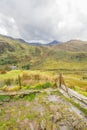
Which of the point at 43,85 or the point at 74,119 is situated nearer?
the point at 74,119

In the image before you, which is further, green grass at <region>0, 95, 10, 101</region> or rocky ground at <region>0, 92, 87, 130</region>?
green grass at <region>0, 95, 10, 101</region>

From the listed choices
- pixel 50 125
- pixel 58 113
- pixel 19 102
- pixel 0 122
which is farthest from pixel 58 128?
pixel 19 102

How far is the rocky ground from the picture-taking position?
1029 centimetres

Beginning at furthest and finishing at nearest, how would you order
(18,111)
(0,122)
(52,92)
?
1. (52,92)
2. (18,111)
3. (0,122)

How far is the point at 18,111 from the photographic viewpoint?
559 inches

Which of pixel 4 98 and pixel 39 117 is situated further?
pixel 4 98

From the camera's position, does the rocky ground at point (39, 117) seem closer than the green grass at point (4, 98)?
Yes

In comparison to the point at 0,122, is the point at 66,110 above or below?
above

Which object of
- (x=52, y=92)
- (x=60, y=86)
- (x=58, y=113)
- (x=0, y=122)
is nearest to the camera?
(x=58, y=113)

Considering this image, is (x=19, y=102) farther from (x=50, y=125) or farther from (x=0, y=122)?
(x=50, y=125)

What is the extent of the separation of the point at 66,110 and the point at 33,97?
587 centimetres

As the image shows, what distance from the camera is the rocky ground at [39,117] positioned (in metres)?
10.3

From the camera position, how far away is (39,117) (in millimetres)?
12047

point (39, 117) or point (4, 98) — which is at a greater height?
point (39, 117)
